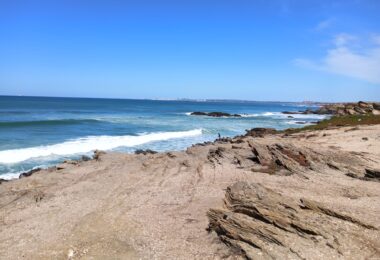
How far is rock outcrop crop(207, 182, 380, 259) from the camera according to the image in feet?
24.9

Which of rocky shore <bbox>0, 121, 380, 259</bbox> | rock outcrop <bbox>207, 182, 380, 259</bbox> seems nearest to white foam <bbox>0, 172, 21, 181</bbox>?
rocky shore <bbox>0, 121, 380, 259</bbox>

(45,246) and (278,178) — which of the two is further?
(278,178)

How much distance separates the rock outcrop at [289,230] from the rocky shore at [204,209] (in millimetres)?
21

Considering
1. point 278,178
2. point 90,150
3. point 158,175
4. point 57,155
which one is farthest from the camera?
point 90,150

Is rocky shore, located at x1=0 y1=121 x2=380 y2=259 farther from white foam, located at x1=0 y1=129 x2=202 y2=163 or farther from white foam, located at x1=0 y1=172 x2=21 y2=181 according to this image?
white foam, located at x1=0 y1=129 x2=202 y2=163

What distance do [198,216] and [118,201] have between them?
285 cm

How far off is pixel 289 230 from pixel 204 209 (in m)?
3.12

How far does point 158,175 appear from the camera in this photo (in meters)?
15.4

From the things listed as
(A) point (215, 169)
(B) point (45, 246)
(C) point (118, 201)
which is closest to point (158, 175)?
(A) point (215, 169)

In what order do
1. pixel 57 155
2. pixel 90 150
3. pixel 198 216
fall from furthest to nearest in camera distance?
pixel 90 150 < pixel 57 155 < pixel 198 216

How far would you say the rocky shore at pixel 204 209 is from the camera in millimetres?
8141

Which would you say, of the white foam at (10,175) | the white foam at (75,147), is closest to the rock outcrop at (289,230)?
the white foam at (10,175)

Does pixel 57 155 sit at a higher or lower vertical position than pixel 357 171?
lower

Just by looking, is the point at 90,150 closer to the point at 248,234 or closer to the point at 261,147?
the point at 261,147
